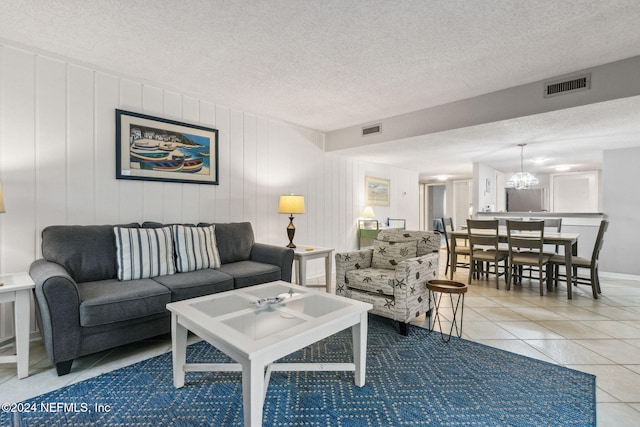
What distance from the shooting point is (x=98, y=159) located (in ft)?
9.32

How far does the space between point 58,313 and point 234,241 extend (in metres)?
1.68

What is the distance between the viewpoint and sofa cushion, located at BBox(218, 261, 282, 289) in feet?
9.35

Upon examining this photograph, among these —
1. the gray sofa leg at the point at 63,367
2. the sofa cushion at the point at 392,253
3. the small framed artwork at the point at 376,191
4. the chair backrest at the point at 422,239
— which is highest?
the small framed artwork at the point at 376,191

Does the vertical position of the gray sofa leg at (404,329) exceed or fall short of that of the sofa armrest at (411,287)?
it falls short

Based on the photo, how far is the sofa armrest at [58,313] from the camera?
6.20 ft

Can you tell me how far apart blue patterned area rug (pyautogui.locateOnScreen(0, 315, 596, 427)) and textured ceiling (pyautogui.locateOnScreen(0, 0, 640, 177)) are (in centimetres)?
231

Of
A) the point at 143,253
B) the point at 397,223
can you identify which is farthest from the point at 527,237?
the point at 143,253

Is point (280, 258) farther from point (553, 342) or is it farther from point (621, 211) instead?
point (621, 211)

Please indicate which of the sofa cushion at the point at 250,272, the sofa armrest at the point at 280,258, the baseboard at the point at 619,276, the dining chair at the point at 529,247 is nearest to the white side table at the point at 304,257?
the sofa armrest at the point at 280,258

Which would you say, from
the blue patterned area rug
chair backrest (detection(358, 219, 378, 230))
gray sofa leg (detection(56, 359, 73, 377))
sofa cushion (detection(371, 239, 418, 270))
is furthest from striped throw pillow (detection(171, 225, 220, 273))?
chair backrest (detection(358, 219, 378, 230))

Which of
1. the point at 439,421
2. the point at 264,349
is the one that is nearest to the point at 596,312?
the point at 439,421

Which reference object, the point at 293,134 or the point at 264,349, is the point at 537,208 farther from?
the point at 264,349

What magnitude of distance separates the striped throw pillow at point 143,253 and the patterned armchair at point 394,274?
1.56m

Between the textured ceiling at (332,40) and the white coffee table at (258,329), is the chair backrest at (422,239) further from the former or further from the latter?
the textured ceiling at (332,40)
